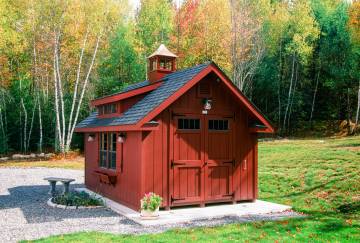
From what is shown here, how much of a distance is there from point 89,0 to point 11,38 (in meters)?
7.63

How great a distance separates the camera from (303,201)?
44.0 feet

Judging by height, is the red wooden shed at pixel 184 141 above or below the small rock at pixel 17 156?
above

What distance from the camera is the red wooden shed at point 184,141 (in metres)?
11.7

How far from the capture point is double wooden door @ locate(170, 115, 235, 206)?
12117 mm

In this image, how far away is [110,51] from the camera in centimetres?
3538

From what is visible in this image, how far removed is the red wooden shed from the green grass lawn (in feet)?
7.56

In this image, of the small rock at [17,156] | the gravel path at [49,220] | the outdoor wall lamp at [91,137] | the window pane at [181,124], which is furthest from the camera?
the small rock at [17,156]

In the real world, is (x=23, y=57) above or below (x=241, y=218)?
above

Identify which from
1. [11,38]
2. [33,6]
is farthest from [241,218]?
[11,38]

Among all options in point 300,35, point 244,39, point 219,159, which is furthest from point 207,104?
point 300,35

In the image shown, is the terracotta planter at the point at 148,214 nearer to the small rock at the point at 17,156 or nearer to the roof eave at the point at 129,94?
the roof eave at the point at 129,94

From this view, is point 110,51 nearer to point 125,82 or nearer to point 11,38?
point 125,82

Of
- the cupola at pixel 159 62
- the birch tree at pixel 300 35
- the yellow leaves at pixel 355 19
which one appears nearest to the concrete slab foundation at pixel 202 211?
the cupola at pixel 159 62

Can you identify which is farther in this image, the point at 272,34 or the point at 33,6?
the point at 272,34
